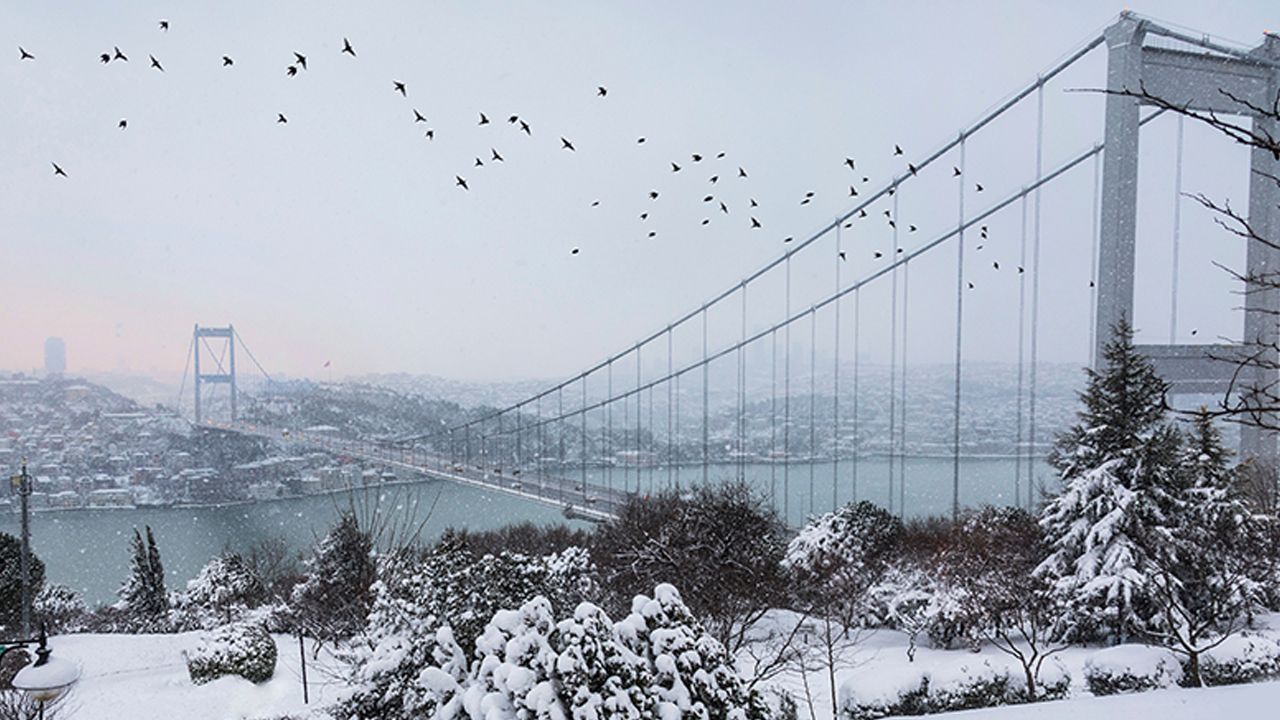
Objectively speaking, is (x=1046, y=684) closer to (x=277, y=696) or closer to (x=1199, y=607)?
(x=1199, y=607)

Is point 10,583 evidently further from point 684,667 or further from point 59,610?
point 684,667

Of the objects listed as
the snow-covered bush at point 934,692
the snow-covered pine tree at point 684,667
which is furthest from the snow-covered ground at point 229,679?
the snow-covered pine tree at point 684,667

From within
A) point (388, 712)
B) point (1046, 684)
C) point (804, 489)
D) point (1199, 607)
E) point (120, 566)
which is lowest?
point (120, 566)

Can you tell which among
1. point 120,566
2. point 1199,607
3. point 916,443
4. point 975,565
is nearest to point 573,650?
point 1199,607

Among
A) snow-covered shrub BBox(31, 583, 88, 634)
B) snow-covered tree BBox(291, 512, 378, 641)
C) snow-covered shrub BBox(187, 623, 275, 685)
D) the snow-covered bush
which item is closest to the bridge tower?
the snow-covered bush

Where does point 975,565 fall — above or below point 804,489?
above

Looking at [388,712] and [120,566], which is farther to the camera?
[120,566]

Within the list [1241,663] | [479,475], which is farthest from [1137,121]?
[479,475]
